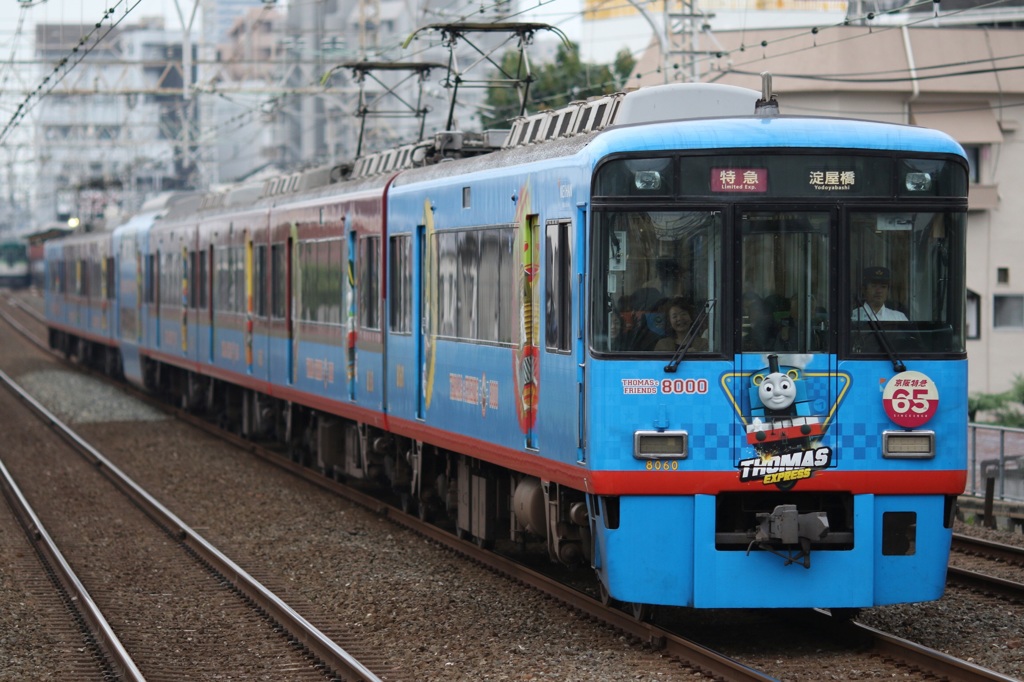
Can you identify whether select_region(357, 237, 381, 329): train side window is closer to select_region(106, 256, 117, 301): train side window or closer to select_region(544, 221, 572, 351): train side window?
select_region(544, 221, 572, 351): train side window

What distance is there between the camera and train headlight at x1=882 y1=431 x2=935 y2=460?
848 cm

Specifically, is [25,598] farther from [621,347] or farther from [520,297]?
[621,347]

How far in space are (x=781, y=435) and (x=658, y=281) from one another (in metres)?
0.98

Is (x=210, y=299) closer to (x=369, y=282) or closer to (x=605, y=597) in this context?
(x=369, y=282)

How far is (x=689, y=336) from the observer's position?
8422mm

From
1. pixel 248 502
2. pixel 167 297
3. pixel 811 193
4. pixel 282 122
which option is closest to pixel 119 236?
pixel 167 297

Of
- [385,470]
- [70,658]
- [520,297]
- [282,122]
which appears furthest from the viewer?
[282,122]

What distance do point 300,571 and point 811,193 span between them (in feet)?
16.6

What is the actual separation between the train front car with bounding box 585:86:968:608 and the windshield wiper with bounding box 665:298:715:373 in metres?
0.01

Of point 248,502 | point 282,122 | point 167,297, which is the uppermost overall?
point 282,122

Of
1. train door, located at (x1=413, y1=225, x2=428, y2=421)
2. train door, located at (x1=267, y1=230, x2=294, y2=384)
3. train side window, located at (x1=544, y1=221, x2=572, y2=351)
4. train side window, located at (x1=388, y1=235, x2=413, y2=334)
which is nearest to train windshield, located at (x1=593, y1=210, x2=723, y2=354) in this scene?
train side window, located at (x1=544, y1=221, x2=572, y2=351)

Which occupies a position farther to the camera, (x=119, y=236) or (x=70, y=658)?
(x=119, y=236)

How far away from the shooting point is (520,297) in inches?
394

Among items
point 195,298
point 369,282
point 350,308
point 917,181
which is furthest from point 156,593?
point 195,298
